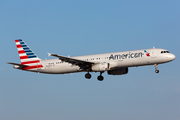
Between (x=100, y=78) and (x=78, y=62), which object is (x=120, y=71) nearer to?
(x=100, y=78)

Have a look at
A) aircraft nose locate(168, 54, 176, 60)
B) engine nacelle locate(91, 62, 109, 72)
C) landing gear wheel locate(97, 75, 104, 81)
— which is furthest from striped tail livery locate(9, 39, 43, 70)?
aircraft nose locate(168, 54, 176, 60)

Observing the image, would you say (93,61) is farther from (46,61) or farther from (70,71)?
(46,61)

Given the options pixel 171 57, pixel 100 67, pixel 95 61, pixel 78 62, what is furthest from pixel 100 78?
pixel 171 57

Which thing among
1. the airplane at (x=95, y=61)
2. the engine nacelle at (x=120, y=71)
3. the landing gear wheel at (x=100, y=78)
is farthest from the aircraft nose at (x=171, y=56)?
the landing gear wheel at (x=100, y=78)

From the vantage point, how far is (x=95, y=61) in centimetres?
5369

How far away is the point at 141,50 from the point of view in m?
51.8

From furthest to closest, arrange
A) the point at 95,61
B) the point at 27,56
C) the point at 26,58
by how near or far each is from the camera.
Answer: the point at 27,56 → the point at 26,58 → the point at 95,61

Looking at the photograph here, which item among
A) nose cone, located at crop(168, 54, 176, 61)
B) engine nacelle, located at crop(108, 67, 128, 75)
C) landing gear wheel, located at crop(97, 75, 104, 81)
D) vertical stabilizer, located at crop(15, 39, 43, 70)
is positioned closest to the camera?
nose cone, located at crop(168, 54, 176, 61)

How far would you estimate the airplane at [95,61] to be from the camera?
167 ft

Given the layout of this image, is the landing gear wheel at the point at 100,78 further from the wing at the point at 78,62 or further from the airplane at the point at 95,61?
the wing at the point at 78,62

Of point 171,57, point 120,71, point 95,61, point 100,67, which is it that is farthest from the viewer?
point 120,71

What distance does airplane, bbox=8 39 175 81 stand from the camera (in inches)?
2004

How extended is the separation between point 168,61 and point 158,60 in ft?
5.71

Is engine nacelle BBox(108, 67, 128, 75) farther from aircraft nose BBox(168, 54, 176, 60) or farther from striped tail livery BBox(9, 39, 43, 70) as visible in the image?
striped tail livery BBox(9, 39, 43, 70)
